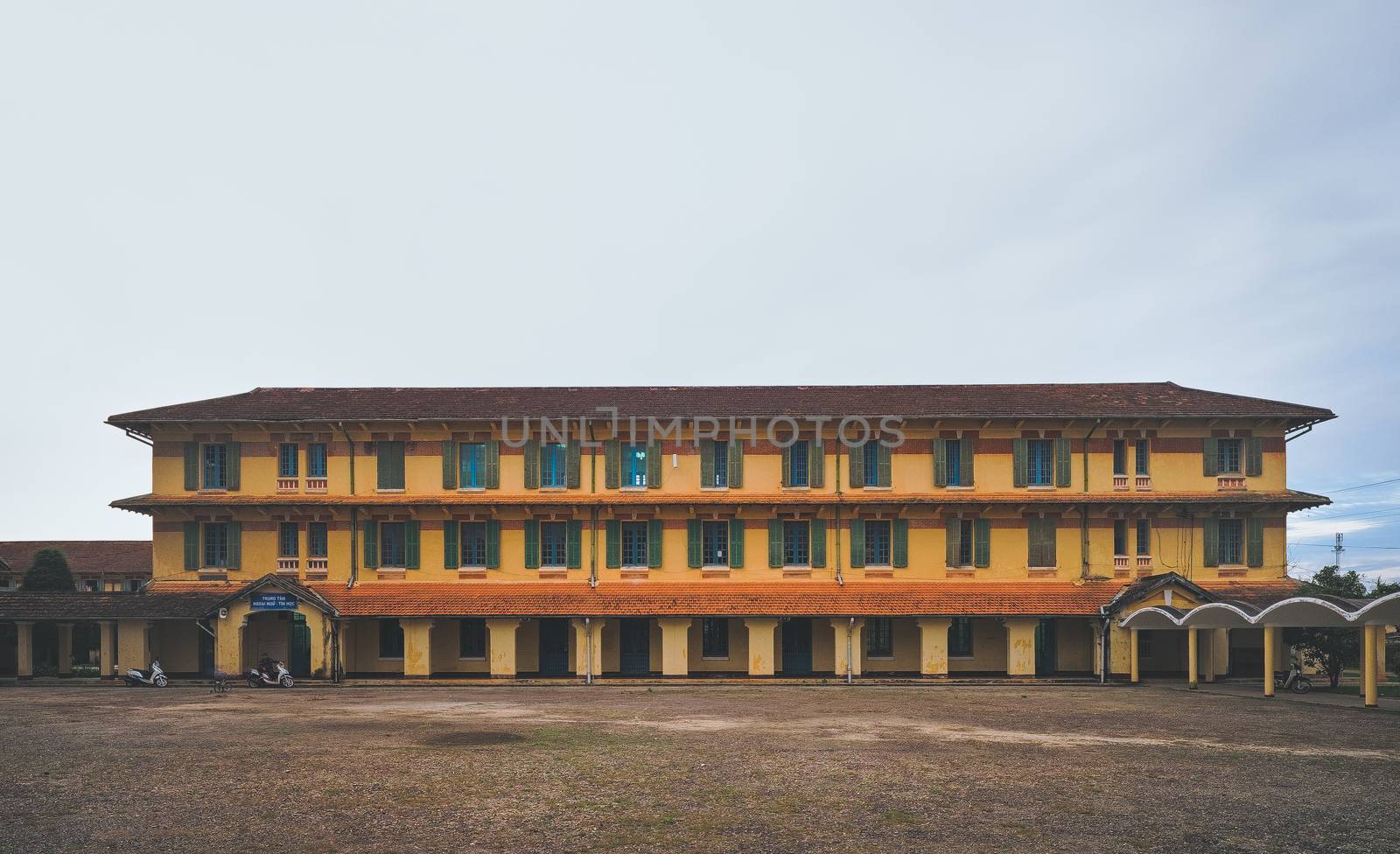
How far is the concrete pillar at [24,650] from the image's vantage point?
113 feet

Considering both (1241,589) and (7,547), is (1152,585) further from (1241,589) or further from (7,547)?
(7,547)

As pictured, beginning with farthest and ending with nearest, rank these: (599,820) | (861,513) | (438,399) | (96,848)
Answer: (438,399)
(861,513)
(599,820)
(96,848)

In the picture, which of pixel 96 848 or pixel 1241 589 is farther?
pixel 1241 589

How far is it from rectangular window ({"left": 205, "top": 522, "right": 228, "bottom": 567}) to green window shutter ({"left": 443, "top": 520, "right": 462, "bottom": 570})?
7946 millimetres

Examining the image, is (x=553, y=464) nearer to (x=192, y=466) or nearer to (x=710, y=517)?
(x=710, y=517)

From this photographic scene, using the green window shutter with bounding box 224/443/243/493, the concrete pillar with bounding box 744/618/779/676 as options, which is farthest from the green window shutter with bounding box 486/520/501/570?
the concrete pillar with bounding box 744/618/779/676

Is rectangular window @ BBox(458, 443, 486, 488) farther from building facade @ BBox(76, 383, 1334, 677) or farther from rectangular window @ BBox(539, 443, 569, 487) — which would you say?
rectangular window @ BBox(539, 443, 569, 487)

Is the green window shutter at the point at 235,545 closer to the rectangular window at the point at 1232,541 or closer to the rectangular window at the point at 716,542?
the rectangular window at the point at 716,542

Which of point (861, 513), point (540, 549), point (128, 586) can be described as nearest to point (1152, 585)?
point (861, 513)

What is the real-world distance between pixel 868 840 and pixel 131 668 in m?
30.7

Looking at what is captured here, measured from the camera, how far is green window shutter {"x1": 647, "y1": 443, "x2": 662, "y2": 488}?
35.4 metres

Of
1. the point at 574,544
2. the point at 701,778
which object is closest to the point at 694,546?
the point at 574,544

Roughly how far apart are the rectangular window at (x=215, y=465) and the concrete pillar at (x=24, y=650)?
7.84 m

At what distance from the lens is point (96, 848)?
1199cm
